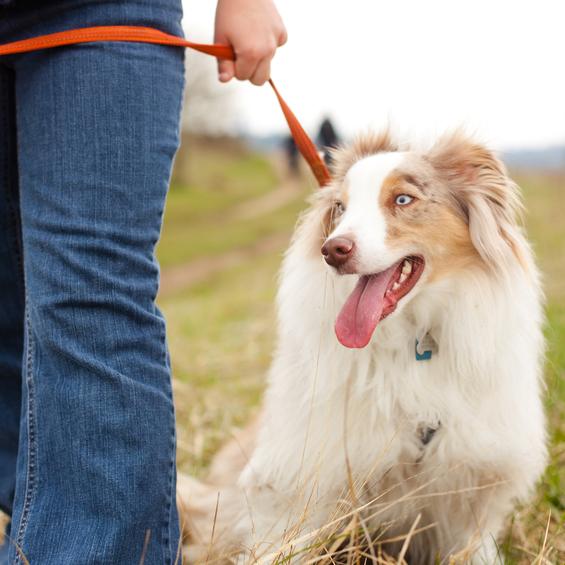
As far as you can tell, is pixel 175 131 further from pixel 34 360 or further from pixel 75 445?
pixel 75 445

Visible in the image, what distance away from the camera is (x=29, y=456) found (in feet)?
5.45

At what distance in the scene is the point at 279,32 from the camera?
1.94 meters

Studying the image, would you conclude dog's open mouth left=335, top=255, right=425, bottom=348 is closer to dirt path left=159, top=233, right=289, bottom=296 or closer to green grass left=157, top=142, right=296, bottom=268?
dirt path left=159, top=233, right=289, bottom=296

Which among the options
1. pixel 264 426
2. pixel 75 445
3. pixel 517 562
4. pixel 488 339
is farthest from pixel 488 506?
pixel 75 445

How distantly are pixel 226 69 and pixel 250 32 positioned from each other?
175 mm

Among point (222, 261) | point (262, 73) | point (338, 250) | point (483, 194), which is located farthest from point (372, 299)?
point (222, 261)

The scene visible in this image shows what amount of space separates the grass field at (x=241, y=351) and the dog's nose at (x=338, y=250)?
0.93 meters

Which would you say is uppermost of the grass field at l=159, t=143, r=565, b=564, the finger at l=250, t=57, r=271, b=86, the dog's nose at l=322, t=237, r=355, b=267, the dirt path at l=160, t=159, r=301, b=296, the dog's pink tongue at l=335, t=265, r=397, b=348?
the finger at l=250, t=57, r=271, b=86

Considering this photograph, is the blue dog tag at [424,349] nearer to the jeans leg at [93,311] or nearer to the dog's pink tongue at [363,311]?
the dog's pink tongue at [363,311]

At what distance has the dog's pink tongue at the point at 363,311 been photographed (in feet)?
6.97

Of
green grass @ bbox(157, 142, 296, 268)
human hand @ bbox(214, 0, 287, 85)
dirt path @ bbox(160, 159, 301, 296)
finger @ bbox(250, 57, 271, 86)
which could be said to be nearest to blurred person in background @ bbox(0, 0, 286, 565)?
human hand @ bbox(214, 0, 287, 85)

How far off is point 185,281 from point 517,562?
1373 centimetres

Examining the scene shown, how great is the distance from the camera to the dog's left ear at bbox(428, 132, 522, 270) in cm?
231

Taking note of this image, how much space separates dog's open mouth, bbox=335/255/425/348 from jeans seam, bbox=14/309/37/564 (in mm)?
946
